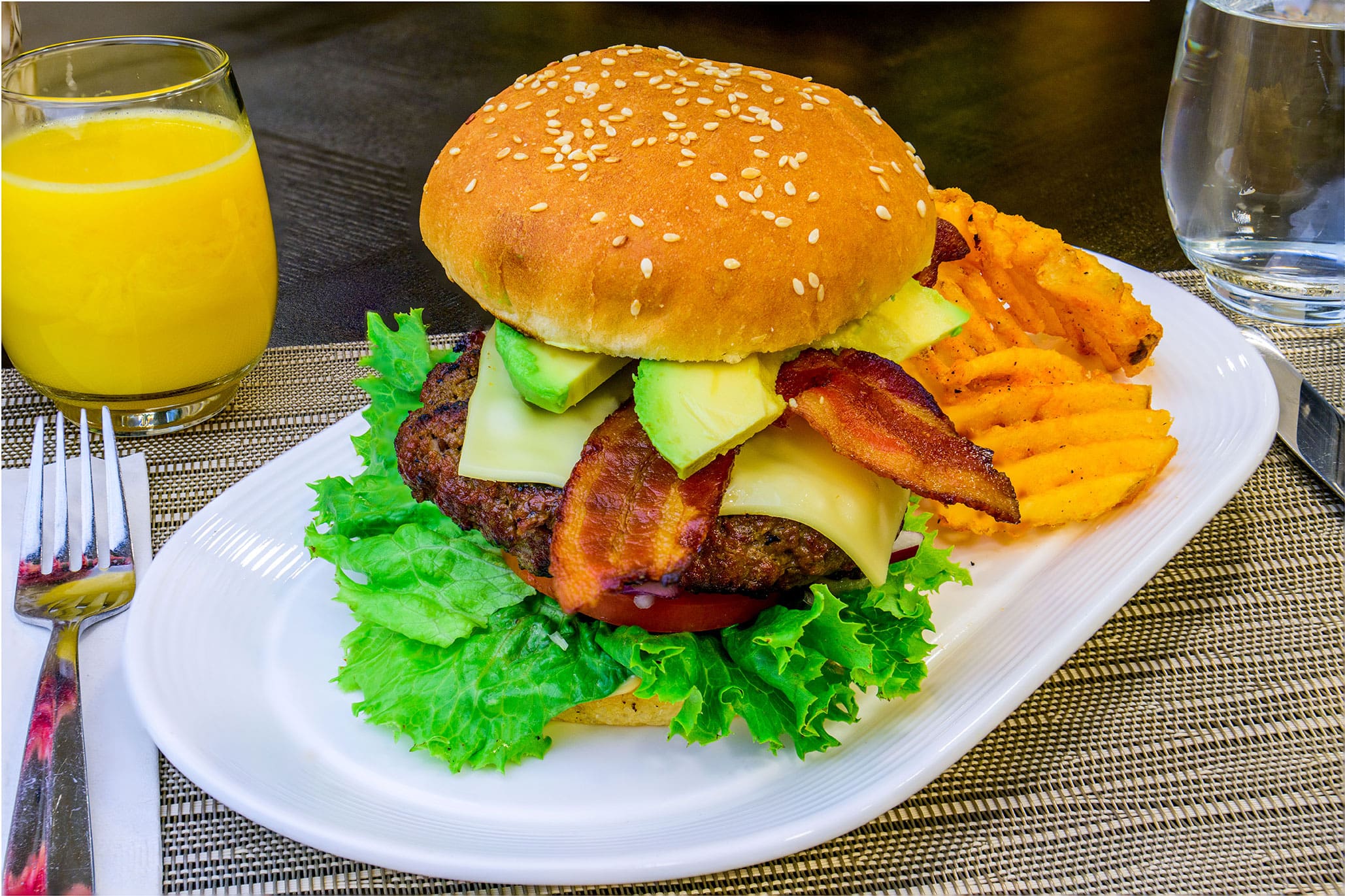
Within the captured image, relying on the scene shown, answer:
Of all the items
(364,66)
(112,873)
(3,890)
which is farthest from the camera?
(364,66)

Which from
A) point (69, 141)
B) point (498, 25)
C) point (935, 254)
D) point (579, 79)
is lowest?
point (498, 25)

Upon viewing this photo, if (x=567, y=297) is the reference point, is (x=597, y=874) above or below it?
below

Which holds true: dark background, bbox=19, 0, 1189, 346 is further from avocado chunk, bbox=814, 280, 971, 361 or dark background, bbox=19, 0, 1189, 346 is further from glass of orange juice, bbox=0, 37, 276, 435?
avocado chunk, bbox=814, 280, 971, 361

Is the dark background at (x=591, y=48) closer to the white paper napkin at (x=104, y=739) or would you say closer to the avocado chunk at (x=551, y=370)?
the white paper napkin at (x=104, y=739)

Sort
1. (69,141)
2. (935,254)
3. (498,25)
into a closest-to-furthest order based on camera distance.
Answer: (935,254)
(69,141)
(498,25)

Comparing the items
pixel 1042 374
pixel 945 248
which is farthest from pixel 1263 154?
pixel 945 248

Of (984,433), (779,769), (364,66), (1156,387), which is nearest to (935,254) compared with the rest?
(984,433)

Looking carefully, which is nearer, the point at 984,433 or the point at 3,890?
the point at 3,890

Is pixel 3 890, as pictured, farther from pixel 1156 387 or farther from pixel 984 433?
pixel 1156 387
